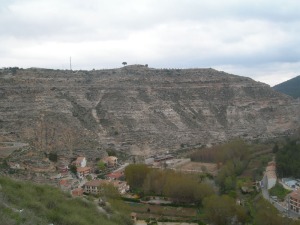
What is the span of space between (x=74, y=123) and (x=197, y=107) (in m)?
24.1

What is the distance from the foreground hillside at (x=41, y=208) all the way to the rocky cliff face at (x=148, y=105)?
34085 millimetres

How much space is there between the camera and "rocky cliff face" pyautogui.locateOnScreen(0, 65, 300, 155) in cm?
5300

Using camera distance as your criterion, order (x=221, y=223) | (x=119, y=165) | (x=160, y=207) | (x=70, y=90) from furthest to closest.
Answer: (x=70, y=90), (x=119, y=165), (x=160, y=207), (x=221, y=223)

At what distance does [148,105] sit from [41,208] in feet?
173

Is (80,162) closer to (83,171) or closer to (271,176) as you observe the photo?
(83,171)

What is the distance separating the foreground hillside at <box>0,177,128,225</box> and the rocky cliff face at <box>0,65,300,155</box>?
34.1m

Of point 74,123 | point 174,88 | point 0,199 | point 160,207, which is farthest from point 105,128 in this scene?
point 0,199

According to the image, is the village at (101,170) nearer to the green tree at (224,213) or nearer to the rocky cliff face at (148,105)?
the rocky cliff face at (148,105)

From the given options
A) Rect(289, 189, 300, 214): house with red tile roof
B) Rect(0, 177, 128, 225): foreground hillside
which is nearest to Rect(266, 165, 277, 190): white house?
Rect(289, 189, 300, 214): house with red tile roof

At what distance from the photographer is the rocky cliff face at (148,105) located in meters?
53.0

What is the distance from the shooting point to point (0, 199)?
35.1 ft

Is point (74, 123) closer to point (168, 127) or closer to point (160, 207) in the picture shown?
point (168, 127)

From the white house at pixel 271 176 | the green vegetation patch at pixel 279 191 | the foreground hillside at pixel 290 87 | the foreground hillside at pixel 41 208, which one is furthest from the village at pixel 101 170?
the foreground hillside at pixel 290 87

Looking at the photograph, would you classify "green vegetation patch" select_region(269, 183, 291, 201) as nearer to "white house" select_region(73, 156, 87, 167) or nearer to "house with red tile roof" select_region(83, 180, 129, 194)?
"house with red tile roof" select_region(83, 180, 129, 194)
